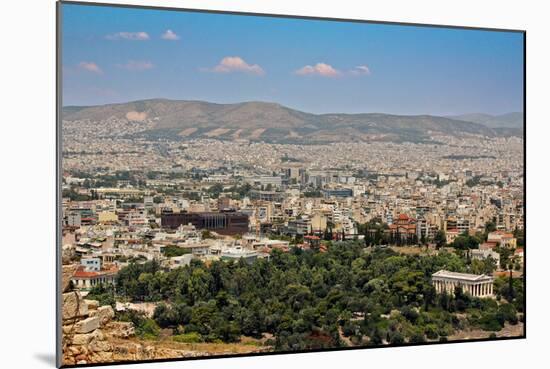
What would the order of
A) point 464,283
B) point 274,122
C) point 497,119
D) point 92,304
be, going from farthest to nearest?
point 497,119
point 464,283
point 274,122
point 92,304

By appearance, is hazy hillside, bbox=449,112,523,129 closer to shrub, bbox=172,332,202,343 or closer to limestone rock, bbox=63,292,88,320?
shrub, bbox=172,332,202,343

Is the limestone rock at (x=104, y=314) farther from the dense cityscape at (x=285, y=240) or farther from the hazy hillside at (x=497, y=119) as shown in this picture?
the hazy hillside at (x=497, y=119)

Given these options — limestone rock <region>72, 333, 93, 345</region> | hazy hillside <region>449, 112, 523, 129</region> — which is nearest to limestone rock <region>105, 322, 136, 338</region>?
limestone rock <region>72, 333, 93, 345</region>

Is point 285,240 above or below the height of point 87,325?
above

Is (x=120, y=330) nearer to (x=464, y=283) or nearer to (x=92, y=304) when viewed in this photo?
(x=92, y=304)

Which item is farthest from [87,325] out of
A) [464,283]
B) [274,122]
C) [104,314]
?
[464,283]
